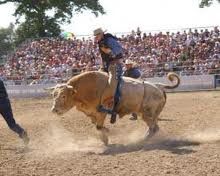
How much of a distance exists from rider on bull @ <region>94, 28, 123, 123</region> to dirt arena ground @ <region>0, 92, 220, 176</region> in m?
0.83

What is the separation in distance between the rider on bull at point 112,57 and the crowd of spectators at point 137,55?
45.3 ft

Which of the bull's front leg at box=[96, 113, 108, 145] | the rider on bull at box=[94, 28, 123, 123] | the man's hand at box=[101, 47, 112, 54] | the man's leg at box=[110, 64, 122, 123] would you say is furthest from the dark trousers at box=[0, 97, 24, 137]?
the man's hand at box=[101, 47, 112, 54]

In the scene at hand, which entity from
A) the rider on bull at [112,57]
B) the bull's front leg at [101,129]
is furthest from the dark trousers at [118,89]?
the bull's front leg at [101,129]

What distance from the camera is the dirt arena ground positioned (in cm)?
669

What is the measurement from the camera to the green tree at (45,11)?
4197 centimetres

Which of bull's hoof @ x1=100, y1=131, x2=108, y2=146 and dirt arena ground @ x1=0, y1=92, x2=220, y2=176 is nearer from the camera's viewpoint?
dirt arena ground @ x1=0, y1=92, x2=220, y2=176

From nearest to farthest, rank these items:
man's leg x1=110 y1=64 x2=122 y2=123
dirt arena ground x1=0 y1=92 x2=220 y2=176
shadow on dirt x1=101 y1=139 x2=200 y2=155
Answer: dirt arena ground x1=0 y1=92 x2=220 y2=176 → shadow on dirt x1=101 y1=139 x2=200 y2=155 → man's leg x1=110 y1=64 x2=122 y2=123

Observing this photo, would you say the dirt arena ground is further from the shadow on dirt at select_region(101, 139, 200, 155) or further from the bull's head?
the bull's head

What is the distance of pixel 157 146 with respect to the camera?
847cm

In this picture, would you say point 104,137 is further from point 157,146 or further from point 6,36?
point 6,36

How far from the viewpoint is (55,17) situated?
4256 cm

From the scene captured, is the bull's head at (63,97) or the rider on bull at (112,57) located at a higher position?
the rider on bull at (112,57)

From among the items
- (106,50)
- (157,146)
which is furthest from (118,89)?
(157,146)

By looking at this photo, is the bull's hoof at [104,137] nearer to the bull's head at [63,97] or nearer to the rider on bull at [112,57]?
the rider on bull at [112,57]
